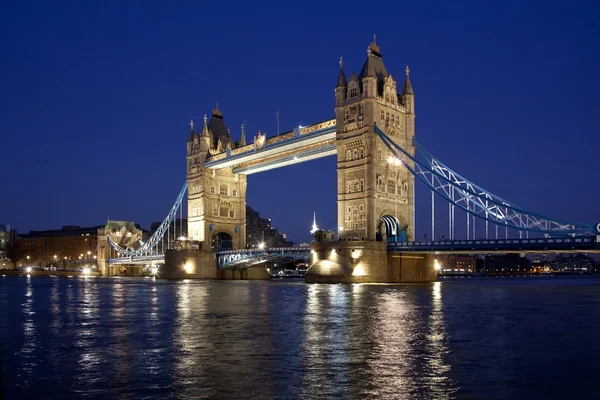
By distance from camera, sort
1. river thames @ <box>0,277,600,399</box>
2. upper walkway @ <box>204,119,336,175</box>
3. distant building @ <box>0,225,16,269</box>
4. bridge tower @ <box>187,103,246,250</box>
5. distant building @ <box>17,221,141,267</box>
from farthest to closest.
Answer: distant building @ <box>0,225,16,269</box> → distant building @ <box>17,221,141,267</box> → bridge tower @ <box>187,103,246,250</box> → upper walkway @ <box>204,119,336,175</box> → river thames @ <box>0,277,600,399</box>

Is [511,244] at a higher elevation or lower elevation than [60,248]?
higher

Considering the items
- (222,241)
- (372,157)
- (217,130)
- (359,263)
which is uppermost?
(217,130)

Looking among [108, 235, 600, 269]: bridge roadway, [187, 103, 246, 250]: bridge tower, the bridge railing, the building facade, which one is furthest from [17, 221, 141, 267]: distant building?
the bridge railing

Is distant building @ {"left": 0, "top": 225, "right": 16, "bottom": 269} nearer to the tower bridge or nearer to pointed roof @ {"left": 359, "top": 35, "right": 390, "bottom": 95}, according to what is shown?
the tower bridge

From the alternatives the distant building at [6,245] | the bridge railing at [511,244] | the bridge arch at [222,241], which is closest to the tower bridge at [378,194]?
the bridge railing at [511,244]

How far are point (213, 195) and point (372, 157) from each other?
32492mm

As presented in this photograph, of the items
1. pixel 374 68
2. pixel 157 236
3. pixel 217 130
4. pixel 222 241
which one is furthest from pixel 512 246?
pixel 157 236

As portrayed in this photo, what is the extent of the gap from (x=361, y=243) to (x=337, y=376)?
44.0m

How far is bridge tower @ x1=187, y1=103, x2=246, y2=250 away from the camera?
3371 inches

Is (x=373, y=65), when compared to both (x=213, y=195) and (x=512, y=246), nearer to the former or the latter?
(x=512, y=246)

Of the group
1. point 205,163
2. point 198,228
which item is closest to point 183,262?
point 198,228

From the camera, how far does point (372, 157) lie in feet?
197

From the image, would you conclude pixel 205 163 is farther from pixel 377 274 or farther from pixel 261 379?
pixel 261 379

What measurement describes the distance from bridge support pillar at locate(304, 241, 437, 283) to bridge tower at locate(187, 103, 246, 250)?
2813 cm
